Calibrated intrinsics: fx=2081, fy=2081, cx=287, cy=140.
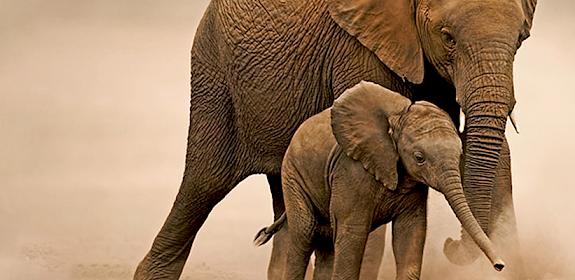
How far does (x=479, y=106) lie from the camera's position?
5578 mm

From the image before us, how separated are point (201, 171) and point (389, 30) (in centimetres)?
113

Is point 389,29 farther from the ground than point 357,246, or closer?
farther from the ground

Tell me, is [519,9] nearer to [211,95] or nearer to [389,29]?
[389,29]

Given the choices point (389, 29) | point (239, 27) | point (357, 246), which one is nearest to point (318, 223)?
point (357, 246)

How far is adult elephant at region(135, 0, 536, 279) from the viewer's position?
562 cm

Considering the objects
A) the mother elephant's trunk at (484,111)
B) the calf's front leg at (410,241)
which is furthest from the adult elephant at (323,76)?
the calf's front leg at (410,241)

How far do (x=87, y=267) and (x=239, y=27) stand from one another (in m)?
2.61

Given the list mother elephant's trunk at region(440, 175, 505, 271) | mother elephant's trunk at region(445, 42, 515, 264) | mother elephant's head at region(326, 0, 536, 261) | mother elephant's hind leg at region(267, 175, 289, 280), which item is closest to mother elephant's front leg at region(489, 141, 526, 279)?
mother elephant's head at region(326, 0, 536, 261)

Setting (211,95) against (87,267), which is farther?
(87,267)

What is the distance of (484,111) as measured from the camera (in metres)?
5.57

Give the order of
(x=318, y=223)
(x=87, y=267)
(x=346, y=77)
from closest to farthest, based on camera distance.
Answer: (x=318, y=223) < (x=346, y=77) < (x=87, y=267)

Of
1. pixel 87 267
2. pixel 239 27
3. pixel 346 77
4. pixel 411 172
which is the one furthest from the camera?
pixel 87 267

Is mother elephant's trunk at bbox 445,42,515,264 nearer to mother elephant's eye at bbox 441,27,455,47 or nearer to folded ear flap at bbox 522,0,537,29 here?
mother elephant's eye at bbox 441,27,455,47

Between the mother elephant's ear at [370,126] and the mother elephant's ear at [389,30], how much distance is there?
1.59 feet
